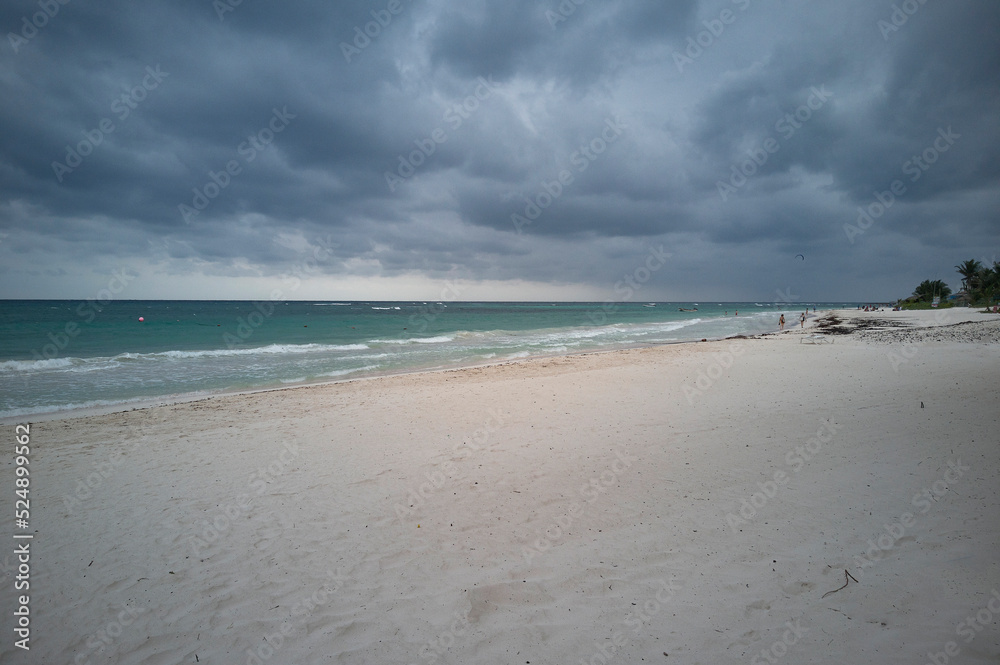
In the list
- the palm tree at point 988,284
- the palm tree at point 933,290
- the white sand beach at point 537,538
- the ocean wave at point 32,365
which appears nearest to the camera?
the white sand beach at point 537,538

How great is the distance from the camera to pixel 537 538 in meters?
4.88

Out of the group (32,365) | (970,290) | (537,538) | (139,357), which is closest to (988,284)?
(970,290)

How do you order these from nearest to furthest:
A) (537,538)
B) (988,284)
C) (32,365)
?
(537,538), (32,365), (988,284)

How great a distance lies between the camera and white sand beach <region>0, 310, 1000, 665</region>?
3482mm

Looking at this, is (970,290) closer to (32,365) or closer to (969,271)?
(969,271)

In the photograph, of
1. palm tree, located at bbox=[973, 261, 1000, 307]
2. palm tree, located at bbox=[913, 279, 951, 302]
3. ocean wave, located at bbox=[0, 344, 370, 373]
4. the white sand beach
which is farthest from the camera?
palm tree, located at bbox=[913, 279, 951, 302]

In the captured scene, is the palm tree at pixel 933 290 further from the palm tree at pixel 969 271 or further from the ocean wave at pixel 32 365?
the ocean wave at pixel 32 365

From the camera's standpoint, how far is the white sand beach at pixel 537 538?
3482mm

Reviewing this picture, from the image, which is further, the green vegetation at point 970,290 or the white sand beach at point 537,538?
the green vegetation at point 970,290

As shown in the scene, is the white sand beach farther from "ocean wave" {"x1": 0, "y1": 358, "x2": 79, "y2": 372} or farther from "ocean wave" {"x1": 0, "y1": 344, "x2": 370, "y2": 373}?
"ocean wave" {"x1": 0, "y1": 358, "x2": 79, "y2": 372}

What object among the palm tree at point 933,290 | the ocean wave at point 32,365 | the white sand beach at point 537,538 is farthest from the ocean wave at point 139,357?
the palm tree at point 933,290

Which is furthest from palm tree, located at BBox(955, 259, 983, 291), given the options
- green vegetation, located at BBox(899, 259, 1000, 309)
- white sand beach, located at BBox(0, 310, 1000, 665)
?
white sand beach, located at BBox(0, 310, 1000, 665)

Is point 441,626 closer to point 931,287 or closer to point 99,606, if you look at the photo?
point 99,606

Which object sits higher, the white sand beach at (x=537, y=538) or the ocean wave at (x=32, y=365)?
the ocean wave at (x=32, y=365)
